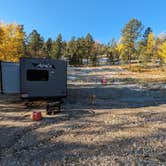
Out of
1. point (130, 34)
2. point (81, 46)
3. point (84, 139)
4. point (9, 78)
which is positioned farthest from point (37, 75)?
point (81, 46)

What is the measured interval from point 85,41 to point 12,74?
61764mm

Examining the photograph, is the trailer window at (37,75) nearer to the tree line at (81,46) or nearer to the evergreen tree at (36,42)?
the tree line at (81,46)

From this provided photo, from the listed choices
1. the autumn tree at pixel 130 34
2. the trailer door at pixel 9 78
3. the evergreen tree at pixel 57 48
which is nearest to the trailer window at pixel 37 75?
the trailer door at pixel 9 78

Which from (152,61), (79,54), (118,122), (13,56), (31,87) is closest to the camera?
(118,122)

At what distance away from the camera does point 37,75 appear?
43.2 feet

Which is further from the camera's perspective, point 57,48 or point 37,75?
point 57,48

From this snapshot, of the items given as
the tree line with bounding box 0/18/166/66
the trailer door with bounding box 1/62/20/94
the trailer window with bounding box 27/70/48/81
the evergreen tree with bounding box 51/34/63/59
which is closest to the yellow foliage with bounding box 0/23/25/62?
the tree line with bounding box 0/18/166/66

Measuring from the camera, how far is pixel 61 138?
24.7 ft

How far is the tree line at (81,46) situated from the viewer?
29.2 metres

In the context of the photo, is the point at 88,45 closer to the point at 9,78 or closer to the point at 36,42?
the point at 36,42

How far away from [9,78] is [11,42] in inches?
682

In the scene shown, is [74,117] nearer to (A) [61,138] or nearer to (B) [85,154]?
(A) [61,138]

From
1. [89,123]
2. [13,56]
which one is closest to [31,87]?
[89,123]

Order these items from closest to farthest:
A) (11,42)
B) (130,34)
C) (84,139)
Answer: (84,139) → (11,42) → (130,34)
